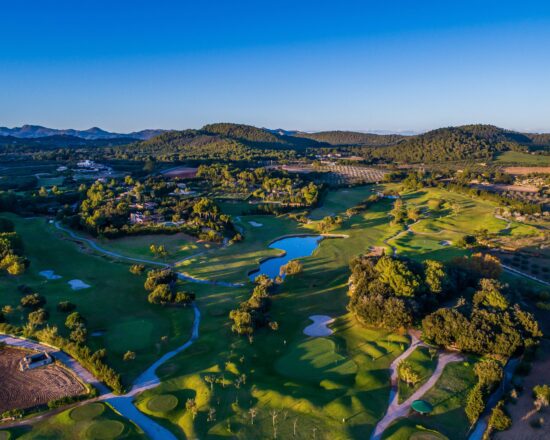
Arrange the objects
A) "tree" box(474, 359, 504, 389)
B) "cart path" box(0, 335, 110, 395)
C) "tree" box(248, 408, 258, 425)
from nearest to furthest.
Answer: "tree" box(248, 408, 258, 425), "tree" box(474, 359, 504, 389), "cart path" box(0, 335, 110, 395)

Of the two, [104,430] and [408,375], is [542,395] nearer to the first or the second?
[408,375]

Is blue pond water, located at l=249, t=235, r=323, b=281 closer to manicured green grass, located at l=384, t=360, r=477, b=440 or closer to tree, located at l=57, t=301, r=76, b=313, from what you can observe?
tree, located at l=57, t=301, r=76, b=313

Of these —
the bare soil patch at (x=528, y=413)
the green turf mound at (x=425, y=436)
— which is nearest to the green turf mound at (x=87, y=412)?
the green turf mound at (x=425, y=436)

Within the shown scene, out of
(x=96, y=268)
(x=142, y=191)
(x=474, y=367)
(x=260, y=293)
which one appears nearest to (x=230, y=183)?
(x=142, y=191)

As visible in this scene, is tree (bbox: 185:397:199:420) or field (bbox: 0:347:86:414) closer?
tree (bbox: 185:397:199:420)

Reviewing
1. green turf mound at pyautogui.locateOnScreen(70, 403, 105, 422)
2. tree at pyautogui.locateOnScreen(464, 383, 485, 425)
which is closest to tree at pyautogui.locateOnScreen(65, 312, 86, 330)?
green turf mound at pyautogui.locateOnScreen(70, 403, 105, 422)
